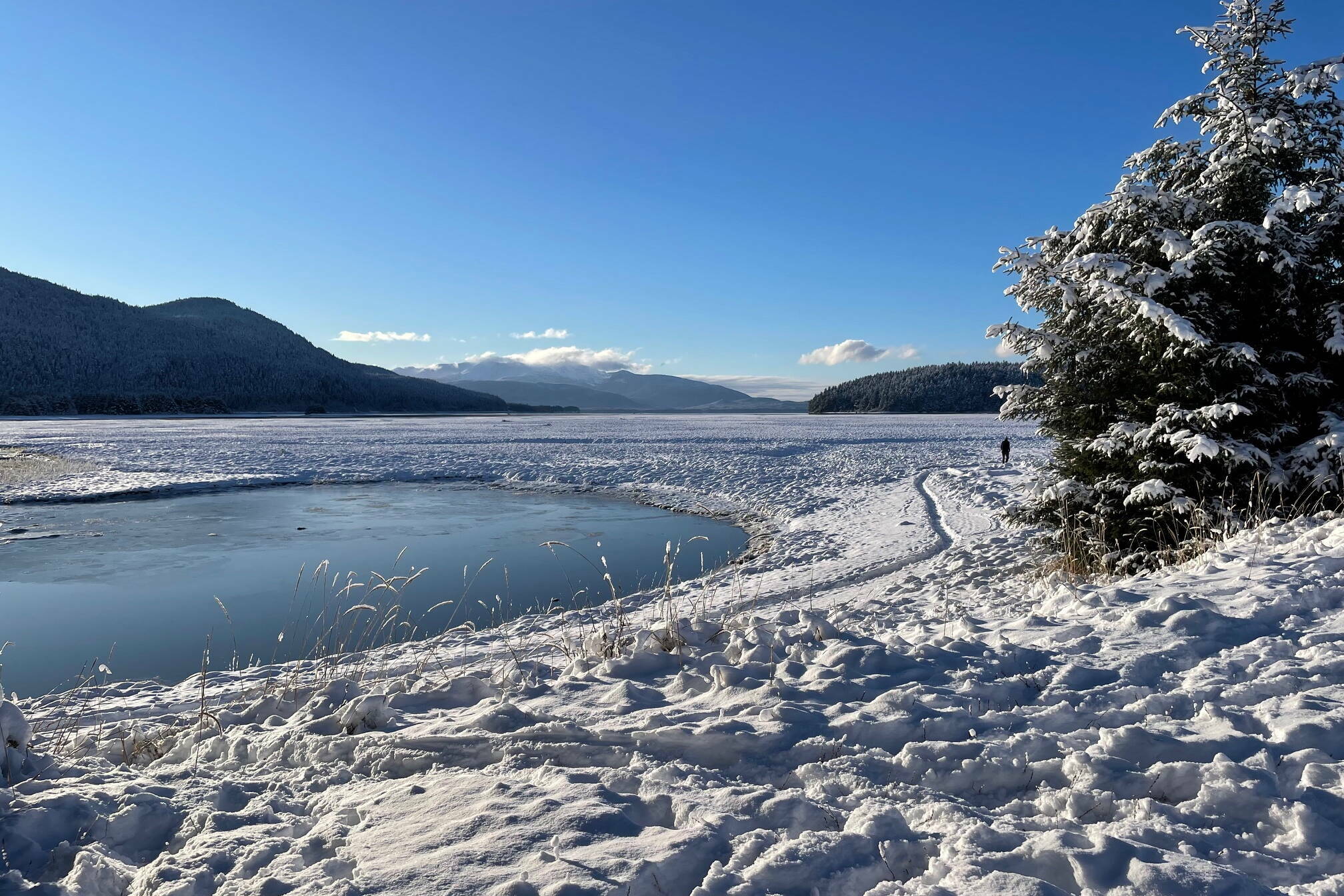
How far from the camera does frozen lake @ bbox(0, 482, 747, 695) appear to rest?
888 centimetres

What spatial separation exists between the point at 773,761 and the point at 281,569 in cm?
1183

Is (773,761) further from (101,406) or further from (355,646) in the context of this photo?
(101,406)

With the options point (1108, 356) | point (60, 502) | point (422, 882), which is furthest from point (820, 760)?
point (60, 502)

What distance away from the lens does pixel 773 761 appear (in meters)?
3.92

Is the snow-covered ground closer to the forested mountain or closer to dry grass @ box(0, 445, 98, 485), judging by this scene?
dry grass @ box(0, 445, 98, 485)

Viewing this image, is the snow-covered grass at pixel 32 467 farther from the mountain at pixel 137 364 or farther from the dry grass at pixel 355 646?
the mountain at pixel 137 364

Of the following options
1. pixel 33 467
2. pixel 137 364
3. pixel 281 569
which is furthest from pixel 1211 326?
pixel 137 364

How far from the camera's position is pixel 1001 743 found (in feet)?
12.5

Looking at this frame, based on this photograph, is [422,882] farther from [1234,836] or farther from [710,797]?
[1234,836]

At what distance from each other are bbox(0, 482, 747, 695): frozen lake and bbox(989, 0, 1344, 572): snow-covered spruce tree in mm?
6010

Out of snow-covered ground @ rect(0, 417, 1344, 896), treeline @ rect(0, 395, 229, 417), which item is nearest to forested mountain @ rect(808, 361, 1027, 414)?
treeline @ rect(0, 395, 229, 417)

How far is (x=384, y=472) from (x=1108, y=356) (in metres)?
26.1

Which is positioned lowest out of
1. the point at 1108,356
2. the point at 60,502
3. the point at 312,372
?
the point at 60,502

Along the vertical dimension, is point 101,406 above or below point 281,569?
above
